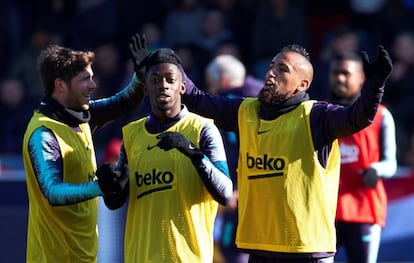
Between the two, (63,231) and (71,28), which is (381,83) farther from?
(71,28)

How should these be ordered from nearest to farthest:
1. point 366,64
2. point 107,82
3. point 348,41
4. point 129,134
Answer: point 366,64 < point 129,134 < point 348,41 < point 107,82

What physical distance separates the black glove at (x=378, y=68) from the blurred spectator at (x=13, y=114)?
23.9ft

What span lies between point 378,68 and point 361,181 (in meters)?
2.62

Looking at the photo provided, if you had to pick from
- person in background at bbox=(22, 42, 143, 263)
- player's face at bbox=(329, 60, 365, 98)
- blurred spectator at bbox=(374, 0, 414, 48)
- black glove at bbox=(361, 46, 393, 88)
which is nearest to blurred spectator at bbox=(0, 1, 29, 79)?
blurred spectator at bbox=(374, 0, 414, 48)

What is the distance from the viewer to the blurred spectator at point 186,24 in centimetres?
1488

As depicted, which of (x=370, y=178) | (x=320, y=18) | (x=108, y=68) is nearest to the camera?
(x=370, y=178)

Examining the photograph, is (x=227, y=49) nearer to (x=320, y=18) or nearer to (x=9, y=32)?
(x=320, y=18)

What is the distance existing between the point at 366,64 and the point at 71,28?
8696mm

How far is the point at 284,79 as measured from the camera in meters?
7.70

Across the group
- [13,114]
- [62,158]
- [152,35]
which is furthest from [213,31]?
[62,158]

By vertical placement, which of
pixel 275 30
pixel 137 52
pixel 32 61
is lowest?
pixel 137 52

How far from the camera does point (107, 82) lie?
1462 centimetres

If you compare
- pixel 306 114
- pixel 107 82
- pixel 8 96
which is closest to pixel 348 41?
pixel 107 82

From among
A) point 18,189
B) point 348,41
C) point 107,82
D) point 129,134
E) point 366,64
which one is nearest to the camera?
point 366,64
